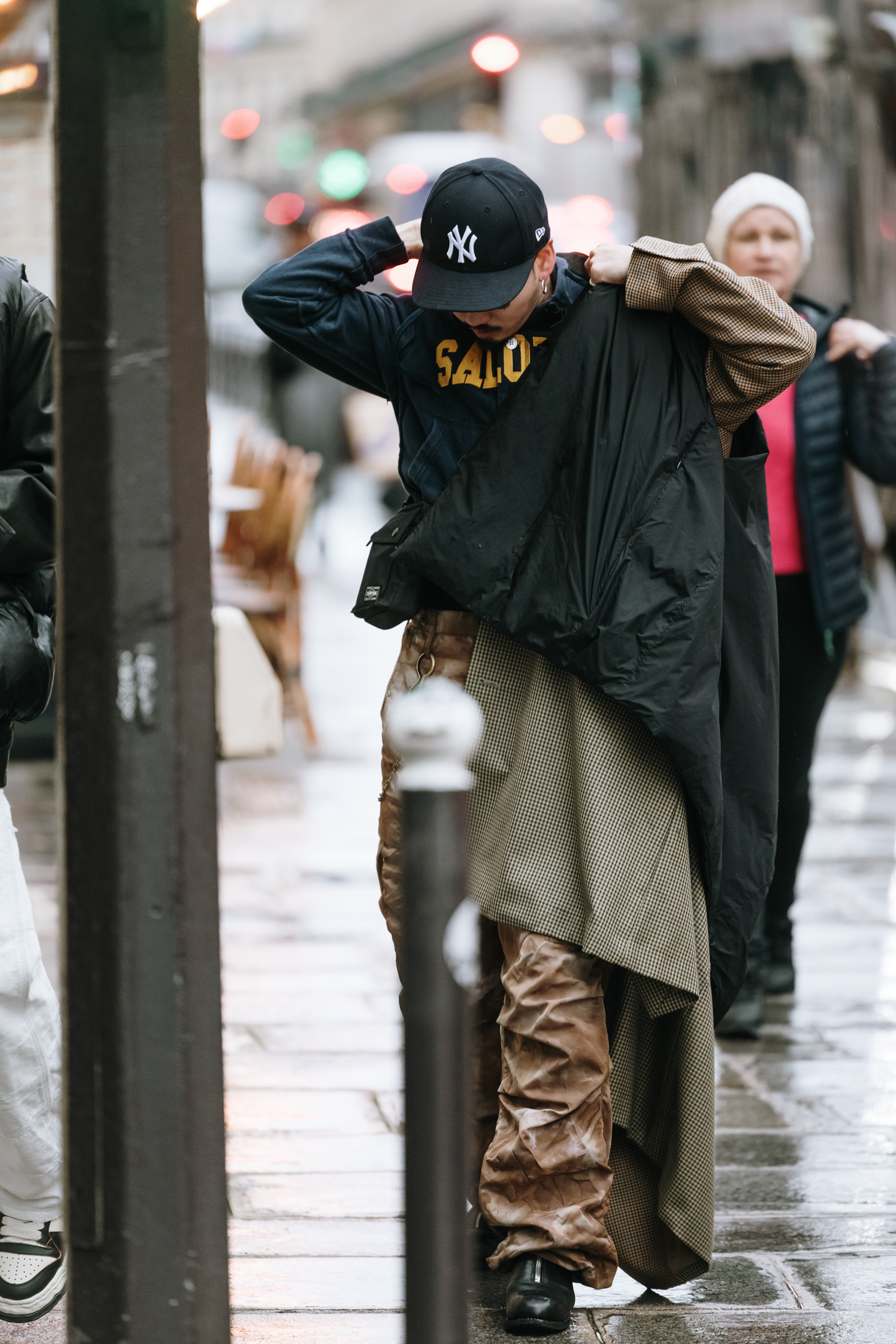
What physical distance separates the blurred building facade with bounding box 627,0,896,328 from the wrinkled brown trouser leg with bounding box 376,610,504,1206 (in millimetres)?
10586

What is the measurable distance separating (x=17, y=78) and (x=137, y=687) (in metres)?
6.89

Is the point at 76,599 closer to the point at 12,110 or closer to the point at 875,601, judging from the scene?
the point at 12,110

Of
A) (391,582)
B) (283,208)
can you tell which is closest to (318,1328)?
(391,582)

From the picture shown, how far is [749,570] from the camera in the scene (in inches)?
141

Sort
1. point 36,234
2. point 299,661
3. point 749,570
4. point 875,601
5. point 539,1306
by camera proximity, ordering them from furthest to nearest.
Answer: point 875,601
point 299,661
point 36,234
point 749,570
point 539,1306

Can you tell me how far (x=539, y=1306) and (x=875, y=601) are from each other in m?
9.42

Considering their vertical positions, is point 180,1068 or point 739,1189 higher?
point 180,1068

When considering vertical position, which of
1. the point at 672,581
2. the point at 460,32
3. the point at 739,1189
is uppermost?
the point at 460,32

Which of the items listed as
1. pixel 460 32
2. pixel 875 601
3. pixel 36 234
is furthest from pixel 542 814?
pixel 460 32

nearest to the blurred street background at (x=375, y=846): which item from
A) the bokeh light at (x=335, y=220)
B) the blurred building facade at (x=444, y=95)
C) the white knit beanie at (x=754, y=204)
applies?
the white knit beanie at (x=754, y=204)

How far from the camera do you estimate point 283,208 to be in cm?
3797

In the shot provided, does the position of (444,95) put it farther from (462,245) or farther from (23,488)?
(23,488)

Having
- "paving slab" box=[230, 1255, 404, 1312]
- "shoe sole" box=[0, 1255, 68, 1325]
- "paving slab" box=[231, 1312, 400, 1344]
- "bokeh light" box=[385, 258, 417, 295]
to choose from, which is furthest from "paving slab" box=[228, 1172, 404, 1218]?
"bokeh light" box=[385, 258, 417, 295]

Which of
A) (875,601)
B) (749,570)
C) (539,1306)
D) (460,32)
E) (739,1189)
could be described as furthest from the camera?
(460,32)
